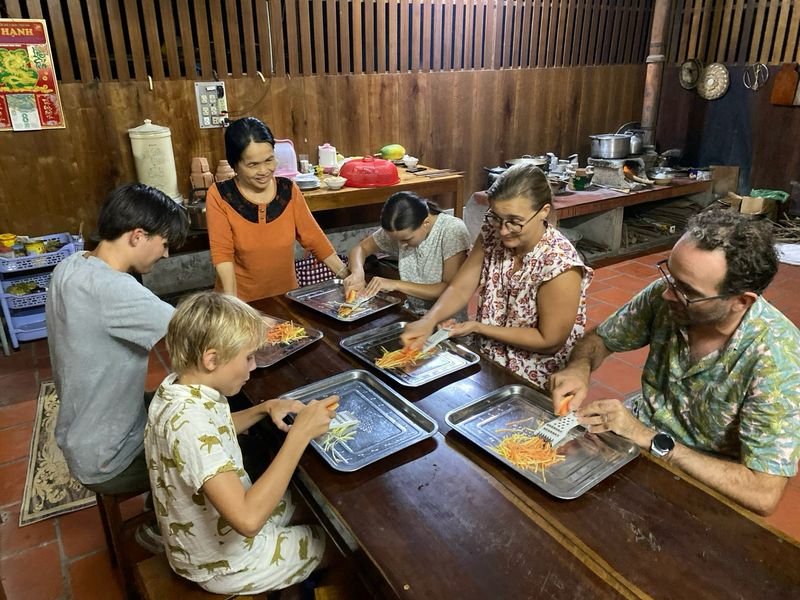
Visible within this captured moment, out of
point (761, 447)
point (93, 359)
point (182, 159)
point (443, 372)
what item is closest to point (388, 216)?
point (443, 372)

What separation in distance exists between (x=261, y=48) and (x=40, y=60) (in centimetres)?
166

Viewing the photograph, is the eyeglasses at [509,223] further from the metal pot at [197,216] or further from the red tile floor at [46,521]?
the metal pot at [197,216]

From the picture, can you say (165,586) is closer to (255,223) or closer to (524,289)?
(524,289)

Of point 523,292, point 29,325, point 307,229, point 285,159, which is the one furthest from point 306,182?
point 523,292

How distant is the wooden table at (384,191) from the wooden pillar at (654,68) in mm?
2620

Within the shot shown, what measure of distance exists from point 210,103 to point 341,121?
4.04 ft

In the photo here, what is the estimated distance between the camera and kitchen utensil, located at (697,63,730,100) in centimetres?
669

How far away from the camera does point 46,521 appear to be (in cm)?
259

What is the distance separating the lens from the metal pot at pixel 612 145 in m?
5.89

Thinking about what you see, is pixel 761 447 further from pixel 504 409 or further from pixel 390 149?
pixel 390 149

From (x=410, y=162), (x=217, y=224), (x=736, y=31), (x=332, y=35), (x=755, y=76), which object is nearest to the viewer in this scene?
(x=217, y=224)

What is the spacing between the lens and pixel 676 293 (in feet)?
5.35

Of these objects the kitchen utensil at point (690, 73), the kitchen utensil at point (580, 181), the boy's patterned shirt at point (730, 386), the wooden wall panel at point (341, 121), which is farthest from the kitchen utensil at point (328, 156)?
the kitchen utensil at point (690, 73)

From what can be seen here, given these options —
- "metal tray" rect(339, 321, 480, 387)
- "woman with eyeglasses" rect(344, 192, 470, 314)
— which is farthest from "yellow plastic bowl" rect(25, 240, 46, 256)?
"metal tray" rect(339, 321, 480, 387)
